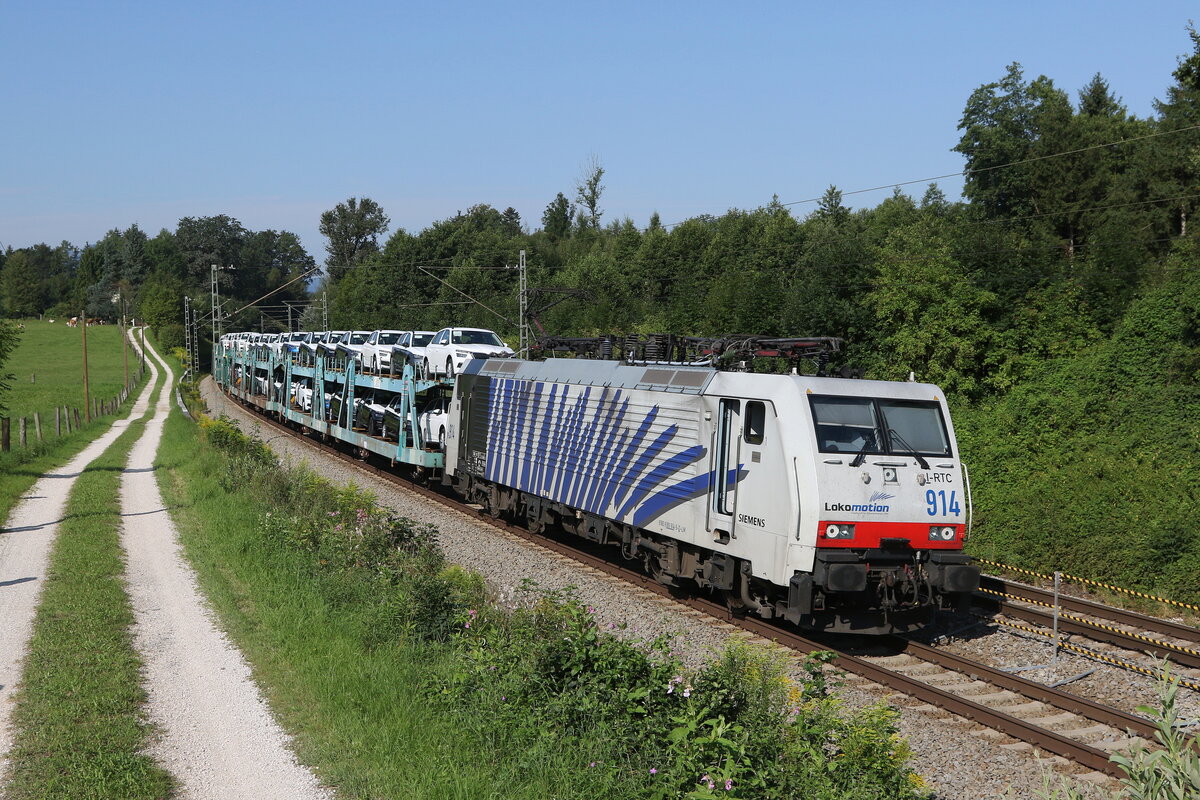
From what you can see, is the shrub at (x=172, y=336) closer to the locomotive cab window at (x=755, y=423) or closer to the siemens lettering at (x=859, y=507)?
the locomotive cab window at (x=755, y=423)

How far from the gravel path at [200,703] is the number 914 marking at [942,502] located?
7.28 metres

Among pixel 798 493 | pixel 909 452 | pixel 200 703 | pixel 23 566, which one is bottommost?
pixel 23 566

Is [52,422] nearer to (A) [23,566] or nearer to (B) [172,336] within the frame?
(A) [23,566]

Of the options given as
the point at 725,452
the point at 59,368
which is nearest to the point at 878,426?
the point at 725,452

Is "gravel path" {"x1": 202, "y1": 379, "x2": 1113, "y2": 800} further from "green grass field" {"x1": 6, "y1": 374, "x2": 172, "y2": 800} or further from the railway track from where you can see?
"green grass field" {"x1": 6, "y1": 374, "x2": 172, "y2": 800}

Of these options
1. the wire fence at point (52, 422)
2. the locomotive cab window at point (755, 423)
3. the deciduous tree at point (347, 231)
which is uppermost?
the deciduous tree at point (347, 231)

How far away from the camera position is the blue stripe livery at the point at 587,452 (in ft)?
45.2

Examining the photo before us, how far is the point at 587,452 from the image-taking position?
16172 mm

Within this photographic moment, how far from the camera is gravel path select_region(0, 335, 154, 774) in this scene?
9633 mm

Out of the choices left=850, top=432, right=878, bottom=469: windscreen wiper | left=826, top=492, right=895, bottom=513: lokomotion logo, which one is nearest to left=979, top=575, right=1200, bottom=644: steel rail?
left=826, top=492, right=895, bottom=513: lokomotion logo

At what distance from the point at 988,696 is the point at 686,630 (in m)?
3.63

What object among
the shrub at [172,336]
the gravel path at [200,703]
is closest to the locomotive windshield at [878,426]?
the gravel path at [200,703]

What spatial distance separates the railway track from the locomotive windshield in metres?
2.31

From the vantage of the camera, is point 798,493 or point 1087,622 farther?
point 1087,622
